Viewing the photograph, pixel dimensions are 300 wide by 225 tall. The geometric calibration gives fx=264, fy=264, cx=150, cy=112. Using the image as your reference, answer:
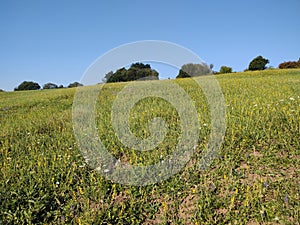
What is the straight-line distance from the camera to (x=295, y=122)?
4734 millimetres

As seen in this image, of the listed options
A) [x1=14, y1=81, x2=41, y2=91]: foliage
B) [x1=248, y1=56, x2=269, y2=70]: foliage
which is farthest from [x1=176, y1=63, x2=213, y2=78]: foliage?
[x1=14, y1=81, x2=41, y2=91]: foliage

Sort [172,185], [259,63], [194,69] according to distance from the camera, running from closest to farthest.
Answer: [172,185], [194,69], [259,63]

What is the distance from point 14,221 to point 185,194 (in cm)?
206

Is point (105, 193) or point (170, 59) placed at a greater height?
point (170, 59)

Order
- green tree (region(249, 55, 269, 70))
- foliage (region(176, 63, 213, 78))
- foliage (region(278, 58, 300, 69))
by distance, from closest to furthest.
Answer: foliage (region(176, 63, 213, 78)) → foliage (region(278, 58, 300, 69)) → green tree (region(249, 55, 269, 70))

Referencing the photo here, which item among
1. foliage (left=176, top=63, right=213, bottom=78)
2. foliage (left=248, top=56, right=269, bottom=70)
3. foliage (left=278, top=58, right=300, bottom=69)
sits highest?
foliage (left=248, top=56, right=269, bottom=70)

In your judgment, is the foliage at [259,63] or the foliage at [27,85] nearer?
the foliage at [259,63]

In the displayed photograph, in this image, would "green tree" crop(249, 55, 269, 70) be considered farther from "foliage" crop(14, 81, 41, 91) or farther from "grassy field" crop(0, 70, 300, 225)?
"foliage" crop(14, 81, 41, 91)

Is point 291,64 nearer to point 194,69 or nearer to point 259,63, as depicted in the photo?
point 259,63

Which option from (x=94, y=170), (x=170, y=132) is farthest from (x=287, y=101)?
(x=94, y=170)

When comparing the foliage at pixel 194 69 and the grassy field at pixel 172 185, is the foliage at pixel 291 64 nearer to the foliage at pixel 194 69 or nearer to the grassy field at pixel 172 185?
the foliage at pixel 194 69

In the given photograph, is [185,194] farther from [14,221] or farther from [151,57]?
[151,57]

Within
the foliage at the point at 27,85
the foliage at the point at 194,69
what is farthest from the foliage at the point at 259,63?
the foliage at the point at 27,85

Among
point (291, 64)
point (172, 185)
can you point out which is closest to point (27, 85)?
point (291, 64)
